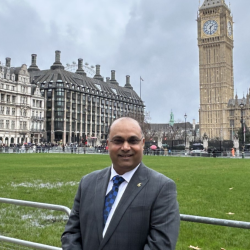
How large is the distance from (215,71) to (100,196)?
122318 mm

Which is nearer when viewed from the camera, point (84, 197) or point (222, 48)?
point (84, 197)

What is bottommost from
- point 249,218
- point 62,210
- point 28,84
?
point 249,218

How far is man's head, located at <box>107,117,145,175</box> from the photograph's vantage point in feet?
10.4

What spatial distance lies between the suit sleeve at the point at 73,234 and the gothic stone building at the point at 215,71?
386ft

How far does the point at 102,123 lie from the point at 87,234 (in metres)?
109

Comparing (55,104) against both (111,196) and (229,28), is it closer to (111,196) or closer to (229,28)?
(229,28)

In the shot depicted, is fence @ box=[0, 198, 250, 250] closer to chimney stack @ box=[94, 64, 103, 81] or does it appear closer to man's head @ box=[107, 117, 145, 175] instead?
man's head @ box=[107, 117, 145, 175]

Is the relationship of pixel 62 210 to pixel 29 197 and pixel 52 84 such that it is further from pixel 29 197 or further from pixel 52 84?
pixel 52 84

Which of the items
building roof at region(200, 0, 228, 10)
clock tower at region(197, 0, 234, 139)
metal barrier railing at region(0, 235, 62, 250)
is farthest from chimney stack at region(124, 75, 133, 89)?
metal barrier railing at region(0, 235, 62, 250)

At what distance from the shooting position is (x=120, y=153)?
3.19 metres

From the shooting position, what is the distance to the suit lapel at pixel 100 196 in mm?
3025

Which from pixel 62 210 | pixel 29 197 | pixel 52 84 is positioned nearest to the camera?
pixel 62 210

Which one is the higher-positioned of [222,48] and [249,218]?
[222,48]

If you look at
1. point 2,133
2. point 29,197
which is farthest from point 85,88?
point 29,197
